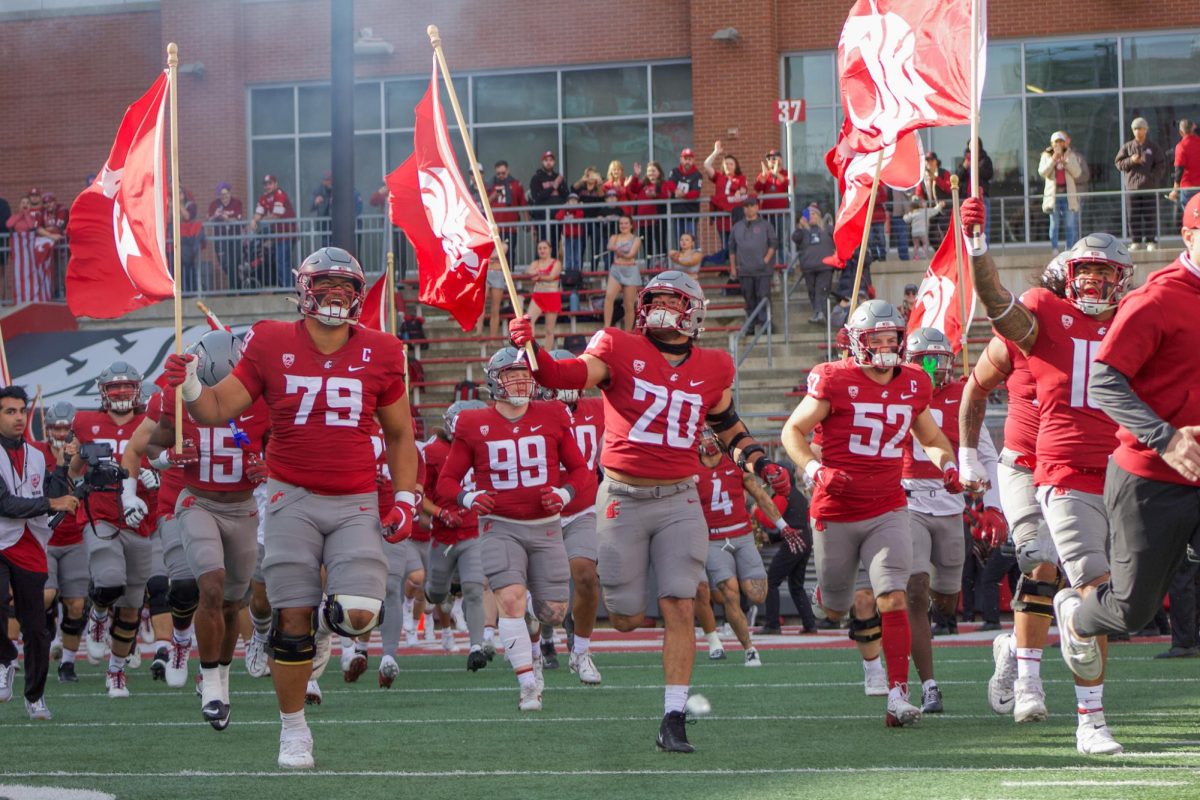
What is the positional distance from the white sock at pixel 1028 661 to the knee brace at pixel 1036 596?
20 cm

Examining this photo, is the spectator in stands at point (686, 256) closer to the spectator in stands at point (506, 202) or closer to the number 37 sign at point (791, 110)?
the number 37 sign at point (791, 110)

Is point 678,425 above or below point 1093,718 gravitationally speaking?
above

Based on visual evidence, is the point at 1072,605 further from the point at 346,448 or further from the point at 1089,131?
the point at 1089,131

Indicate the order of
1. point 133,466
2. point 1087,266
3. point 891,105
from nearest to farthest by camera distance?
point 1087,266 < point 133,466 < point 891,105

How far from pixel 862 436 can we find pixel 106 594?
5.97 m

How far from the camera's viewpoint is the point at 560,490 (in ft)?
37.1

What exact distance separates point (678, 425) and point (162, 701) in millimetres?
4510

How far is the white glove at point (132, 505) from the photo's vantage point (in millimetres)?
10391

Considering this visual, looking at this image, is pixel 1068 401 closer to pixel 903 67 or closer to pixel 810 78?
pixel 903 67

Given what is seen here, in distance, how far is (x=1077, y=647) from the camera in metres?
7.57

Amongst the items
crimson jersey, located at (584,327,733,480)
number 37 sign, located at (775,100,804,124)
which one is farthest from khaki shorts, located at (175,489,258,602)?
number 37 sign, located at (775,100,804,124)

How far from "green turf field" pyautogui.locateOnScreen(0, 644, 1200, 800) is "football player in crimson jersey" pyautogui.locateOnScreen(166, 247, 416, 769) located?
1.97 ft

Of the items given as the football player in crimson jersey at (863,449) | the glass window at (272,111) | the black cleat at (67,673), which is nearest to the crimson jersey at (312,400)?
the football player in crimson jersey at (863,449)

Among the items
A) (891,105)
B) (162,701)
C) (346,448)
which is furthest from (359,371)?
(891,105)
